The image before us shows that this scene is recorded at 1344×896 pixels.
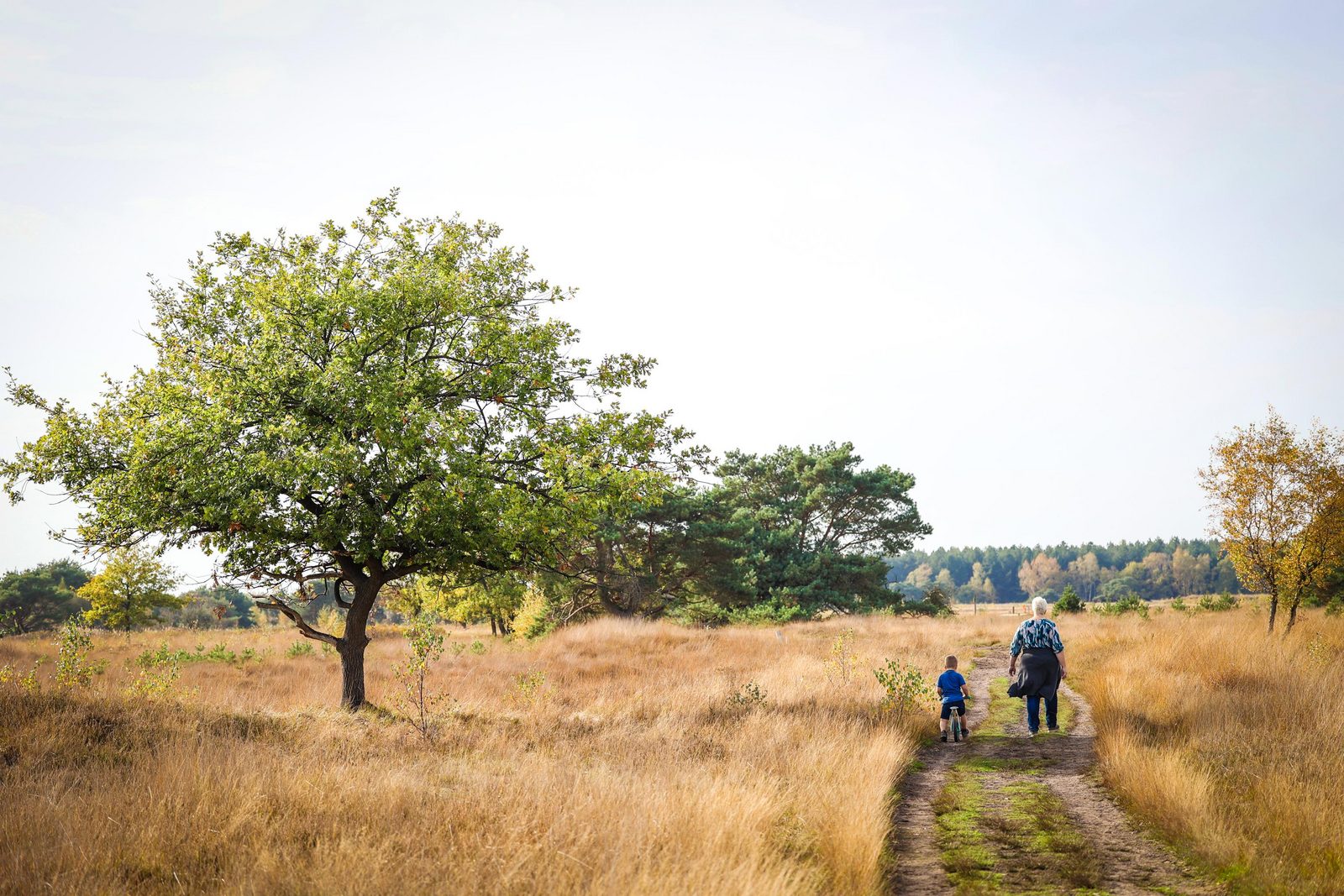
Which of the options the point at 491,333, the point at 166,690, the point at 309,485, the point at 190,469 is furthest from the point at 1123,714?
the point at 166,690

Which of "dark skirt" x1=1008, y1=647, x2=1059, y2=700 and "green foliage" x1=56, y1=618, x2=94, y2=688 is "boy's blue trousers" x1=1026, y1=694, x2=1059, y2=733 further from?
"green foliage" x1=56, y1=618, x2=94, y2=688

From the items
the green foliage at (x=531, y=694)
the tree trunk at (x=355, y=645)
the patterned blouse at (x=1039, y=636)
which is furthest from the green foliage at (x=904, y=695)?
the tree trunk at (x=355, y=645)

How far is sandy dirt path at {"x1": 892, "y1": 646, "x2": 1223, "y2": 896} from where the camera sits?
5844 mm

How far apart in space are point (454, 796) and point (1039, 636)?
8675 millimetres

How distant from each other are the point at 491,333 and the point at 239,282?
4803 millimetres

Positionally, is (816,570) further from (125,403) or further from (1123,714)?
(125,403)

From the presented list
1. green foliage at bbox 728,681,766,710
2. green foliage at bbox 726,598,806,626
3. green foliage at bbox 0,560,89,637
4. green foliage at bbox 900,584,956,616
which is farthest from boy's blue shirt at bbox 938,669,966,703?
green foliage at bbox 0,560,89,637

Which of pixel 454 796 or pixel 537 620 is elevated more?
pixel 454 796

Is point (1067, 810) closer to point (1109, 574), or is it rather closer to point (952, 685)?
point (952, 685)

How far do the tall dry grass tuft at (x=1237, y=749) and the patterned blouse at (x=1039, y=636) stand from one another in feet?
3.87

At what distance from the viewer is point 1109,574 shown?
576 feet

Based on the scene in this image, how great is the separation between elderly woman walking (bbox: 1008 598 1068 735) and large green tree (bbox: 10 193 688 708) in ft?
20.6

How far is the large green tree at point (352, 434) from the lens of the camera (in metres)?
11.6

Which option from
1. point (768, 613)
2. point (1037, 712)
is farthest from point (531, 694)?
point (768, 613)
